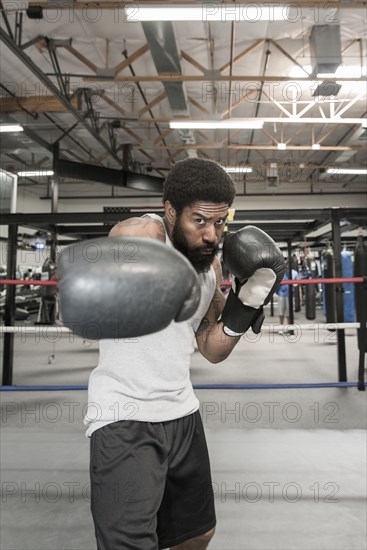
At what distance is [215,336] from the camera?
1091 mm

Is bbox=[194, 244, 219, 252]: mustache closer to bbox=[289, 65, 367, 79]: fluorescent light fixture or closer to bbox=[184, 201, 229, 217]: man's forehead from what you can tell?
bbox=[184, 201, 229, 217]: man's forehead

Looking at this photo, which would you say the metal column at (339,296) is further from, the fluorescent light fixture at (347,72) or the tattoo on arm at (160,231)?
the fluorescent light fixture at (347,72)

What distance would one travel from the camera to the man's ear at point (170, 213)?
35.9 inches

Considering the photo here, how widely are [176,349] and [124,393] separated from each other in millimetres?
160

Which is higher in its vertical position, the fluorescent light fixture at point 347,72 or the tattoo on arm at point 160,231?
the fluorescent light fixture at point 347,72

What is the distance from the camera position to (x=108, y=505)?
0.82m

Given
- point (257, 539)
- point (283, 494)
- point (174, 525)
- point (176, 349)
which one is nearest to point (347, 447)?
point (283, 494)

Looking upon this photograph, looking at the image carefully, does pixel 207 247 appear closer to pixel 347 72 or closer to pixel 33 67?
pixel 33 67

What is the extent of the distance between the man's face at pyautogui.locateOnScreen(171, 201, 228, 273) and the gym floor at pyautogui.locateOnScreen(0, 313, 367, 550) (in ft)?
3.84

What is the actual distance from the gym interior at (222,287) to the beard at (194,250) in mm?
278

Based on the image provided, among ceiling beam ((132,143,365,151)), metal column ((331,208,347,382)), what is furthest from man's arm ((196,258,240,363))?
ceiling beam ((132,143,365,151))

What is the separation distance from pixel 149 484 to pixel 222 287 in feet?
11.5

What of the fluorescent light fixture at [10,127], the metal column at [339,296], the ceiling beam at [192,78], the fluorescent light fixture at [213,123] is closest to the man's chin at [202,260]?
the metal column at [339,296]

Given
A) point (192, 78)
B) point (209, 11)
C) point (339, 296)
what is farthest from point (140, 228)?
point (192, 78)
